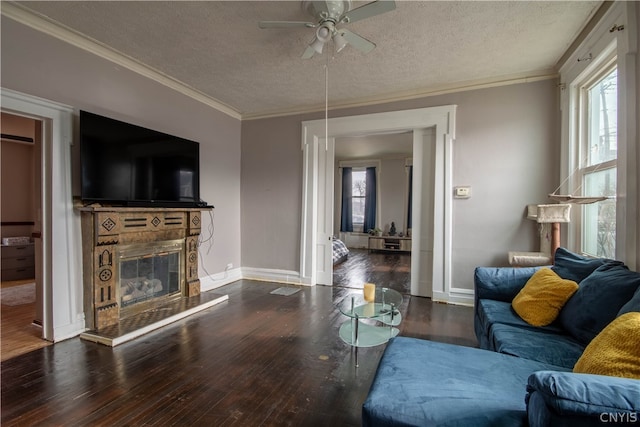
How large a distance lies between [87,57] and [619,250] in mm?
4808

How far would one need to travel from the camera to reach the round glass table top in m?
2.33

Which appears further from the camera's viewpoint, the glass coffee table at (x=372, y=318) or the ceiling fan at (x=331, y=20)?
the glass coffee table at (x=372, y=318)

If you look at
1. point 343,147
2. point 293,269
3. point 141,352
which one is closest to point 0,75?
point 141,352

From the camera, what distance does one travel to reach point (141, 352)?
7.85ft

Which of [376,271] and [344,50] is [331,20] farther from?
[376,271]

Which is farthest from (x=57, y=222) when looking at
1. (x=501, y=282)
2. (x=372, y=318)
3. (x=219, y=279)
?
(x=501, y=282)

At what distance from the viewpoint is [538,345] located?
65.7 inches

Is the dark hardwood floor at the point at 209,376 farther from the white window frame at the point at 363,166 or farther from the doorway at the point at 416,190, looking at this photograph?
the white window frame at the point at 363,166

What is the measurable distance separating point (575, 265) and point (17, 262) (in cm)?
728

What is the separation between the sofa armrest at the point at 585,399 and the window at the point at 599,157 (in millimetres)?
2103

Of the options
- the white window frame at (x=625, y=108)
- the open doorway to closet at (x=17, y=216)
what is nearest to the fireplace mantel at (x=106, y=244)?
the open doorway to closet at (x=17, y=216)

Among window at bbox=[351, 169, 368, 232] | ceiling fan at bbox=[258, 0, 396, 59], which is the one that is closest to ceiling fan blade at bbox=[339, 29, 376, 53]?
ceiling fan at bbox=[258, 0, 396, 59]

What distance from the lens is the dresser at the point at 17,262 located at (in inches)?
180

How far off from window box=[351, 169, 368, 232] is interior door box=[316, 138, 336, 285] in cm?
437
